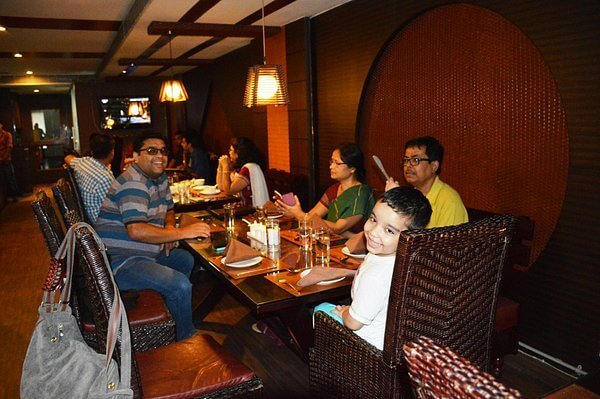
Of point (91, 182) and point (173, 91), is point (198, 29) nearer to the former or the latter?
point (173, 91)

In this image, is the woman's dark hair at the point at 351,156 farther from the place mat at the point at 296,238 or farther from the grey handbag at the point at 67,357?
the grey handbag at the point at 67,357

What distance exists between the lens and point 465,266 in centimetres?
157

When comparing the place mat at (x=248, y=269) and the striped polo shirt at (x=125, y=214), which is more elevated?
the striped polo shirt at (x=125, y=214)

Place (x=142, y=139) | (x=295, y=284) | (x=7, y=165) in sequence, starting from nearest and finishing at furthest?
(x=295, y=284) < (x=142, y=139) < (x=7, y=165)

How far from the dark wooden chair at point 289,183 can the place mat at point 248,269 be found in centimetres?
289

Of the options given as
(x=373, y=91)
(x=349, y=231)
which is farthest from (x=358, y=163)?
(x=373, y=91)

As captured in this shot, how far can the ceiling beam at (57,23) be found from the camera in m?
5.13

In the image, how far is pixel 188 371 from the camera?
181 cm

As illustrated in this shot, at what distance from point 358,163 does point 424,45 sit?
1.18 meters

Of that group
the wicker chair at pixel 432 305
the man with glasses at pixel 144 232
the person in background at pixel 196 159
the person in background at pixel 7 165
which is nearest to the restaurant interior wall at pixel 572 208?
the wicker chair at pixel 432 305

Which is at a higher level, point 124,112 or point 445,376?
point 124,112

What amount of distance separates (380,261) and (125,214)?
1.72m

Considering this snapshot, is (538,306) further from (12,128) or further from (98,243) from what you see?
(12,128)

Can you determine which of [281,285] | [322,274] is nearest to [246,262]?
[281,285]
